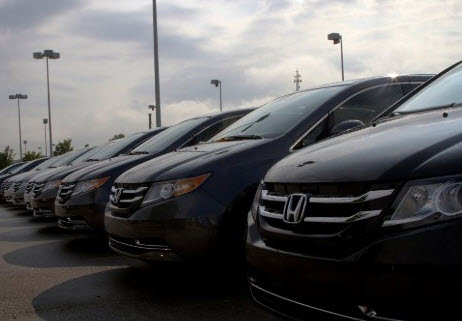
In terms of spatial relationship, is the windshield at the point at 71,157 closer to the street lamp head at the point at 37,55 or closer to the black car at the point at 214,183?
the black car at the point at 214,183

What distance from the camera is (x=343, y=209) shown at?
2.51 meters

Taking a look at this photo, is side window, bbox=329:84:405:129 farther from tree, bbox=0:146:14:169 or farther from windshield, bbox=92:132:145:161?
tree, bbox=0:146:14:169

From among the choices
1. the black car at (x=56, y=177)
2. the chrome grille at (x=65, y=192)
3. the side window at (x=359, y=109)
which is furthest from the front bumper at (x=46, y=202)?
the side window at (x=359, y=109)

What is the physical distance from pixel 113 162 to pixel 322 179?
5.22 m

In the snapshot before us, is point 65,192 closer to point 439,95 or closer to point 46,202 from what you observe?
point 46,202

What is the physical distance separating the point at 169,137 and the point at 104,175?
1.07 metres

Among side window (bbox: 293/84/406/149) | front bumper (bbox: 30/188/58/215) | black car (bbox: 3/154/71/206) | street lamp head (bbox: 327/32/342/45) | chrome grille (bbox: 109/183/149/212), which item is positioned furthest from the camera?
street lamp head (bbox: 327/32/342/45)

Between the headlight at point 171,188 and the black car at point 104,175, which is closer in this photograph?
the headlight at point 171,188

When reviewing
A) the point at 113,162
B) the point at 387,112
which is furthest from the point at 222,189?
the point at 113,162

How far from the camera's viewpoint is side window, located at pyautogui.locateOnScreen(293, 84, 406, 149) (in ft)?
16.2

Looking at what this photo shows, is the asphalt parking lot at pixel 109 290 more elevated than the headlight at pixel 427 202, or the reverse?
the headlight at pixel 427 202

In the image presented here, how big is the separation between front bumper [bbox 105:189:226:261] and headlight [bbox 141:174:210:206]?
53 millimetres

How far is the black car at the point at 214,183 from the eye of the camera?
4.42 m

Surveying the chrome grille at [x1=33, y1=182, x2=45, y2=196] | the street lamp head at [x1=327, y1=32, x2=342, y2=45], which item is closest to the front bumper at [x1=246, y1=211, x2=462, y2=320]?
the chrome grille at [x1=33, y1=182, x2=45, y2=196]
